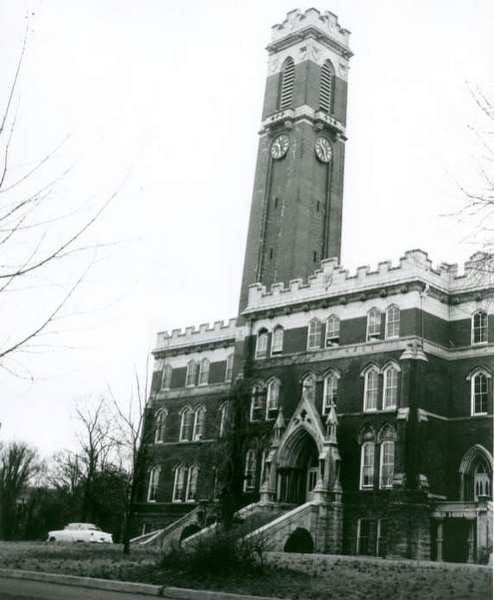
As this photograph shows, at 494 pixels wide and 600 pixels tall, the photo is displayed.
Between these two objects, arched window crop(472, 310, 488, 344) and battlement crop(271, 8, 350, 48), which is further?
battlement crop(271, 8, 350, 48)

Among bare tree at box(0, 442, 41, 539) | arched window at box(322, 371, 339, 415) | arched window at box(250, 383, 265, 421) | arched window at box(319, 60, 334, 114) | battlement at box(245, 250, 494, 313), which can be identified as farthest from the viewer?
bare tree at box(0, 442, 41, 539)

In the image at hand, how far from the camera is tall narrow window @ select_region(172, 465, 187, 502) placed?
5297 centimetres

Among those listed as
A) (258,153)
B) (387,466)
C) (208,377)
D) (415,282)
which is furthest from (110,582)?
(258,153)

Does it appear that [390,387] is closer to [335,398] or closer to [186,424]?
[335,398]

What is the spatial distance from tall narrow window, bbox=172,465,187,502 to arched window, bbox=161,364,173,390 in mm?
6498

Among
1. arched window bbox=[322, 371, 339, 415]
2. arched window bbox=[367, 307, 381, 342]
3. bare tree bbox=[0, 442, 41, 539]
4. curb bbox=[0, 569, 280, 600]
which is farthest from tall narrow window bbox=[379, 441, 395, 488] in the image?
bare tree bbox=[0, 442, 41, 539]

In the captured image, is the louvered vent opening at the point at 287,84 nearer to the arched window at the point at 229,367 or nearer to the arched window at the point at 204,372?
the arched window at the point at 229,367

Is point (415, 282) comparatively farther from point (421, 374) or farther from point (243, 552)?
point (243, 552)

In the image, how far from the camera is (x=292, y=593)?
58.4ft

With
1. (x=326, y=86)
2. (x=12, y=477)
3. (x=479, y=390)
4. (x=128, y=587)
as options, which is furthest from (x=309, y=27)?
(x=12, y=477)

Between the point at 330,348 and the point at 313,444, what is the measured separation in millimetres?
5060

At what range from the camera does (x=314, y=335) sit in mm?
45812

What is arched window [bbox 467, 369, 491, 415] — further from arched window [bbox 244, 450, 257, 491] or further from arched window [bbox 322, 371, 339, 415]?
arched window [bbox 244, 450, 257, 491]

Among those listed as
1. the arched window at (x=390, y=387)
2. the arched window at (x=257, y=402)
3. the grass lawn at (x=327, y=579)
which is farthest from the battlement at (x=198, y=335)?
the grass lawn at (x=327, y=579)
